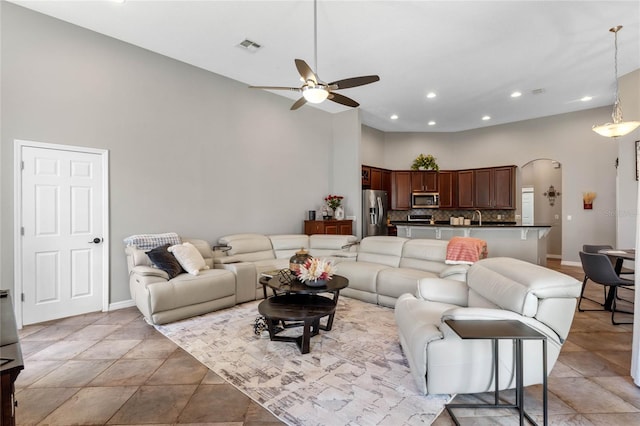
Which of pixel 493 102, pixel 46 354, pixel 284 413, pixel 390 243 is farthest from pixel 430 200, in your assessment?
pixel 46 354

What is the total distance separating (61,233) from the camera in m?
3.87

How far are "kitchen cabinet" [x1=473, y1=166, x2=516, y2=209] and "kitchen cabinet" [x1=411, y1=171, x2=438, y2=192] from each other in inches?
42.6

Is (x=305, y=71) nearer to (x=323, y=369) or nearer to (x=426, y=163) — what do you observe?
(x=323, y=369)

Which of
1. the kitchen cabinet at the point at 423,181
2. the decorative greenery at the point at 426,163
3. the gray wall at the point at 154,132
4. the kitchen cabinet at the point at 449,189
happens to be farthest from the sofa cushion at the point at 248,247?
the kitchen cabinet at the point at 449,189

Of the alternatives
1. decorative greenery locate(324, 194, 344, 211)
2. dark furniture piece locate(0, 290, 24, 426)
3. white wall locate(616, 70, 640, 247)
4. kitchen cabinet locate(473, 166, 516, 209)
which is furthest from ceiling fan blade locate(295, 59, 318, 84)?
kitchen cabinet locate(473, 166, 516, 209)

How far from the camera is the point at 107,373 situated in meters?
2.57

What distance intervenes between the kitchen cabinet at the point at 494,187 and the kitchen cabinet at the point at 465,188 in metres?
0.10

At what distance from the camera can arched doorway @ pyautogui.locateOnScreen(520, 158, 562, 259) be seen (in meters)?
8.77

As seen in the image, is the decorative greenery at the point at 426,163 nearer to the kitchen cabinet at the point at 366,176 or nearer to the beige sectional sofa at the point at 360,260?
the kitchen cabinet at the point at 366,176

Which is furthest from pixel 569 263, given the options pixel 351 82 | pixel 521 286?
pixel 351 82

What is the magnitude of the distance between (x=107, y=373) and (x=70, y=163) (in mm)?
2779

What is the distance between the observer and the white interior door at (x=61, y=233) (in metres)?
3.64

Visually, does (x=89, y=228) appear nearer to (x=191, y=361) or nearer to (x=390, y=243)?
(x=191, y=361)

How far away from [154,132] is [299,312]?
3.58 metres
